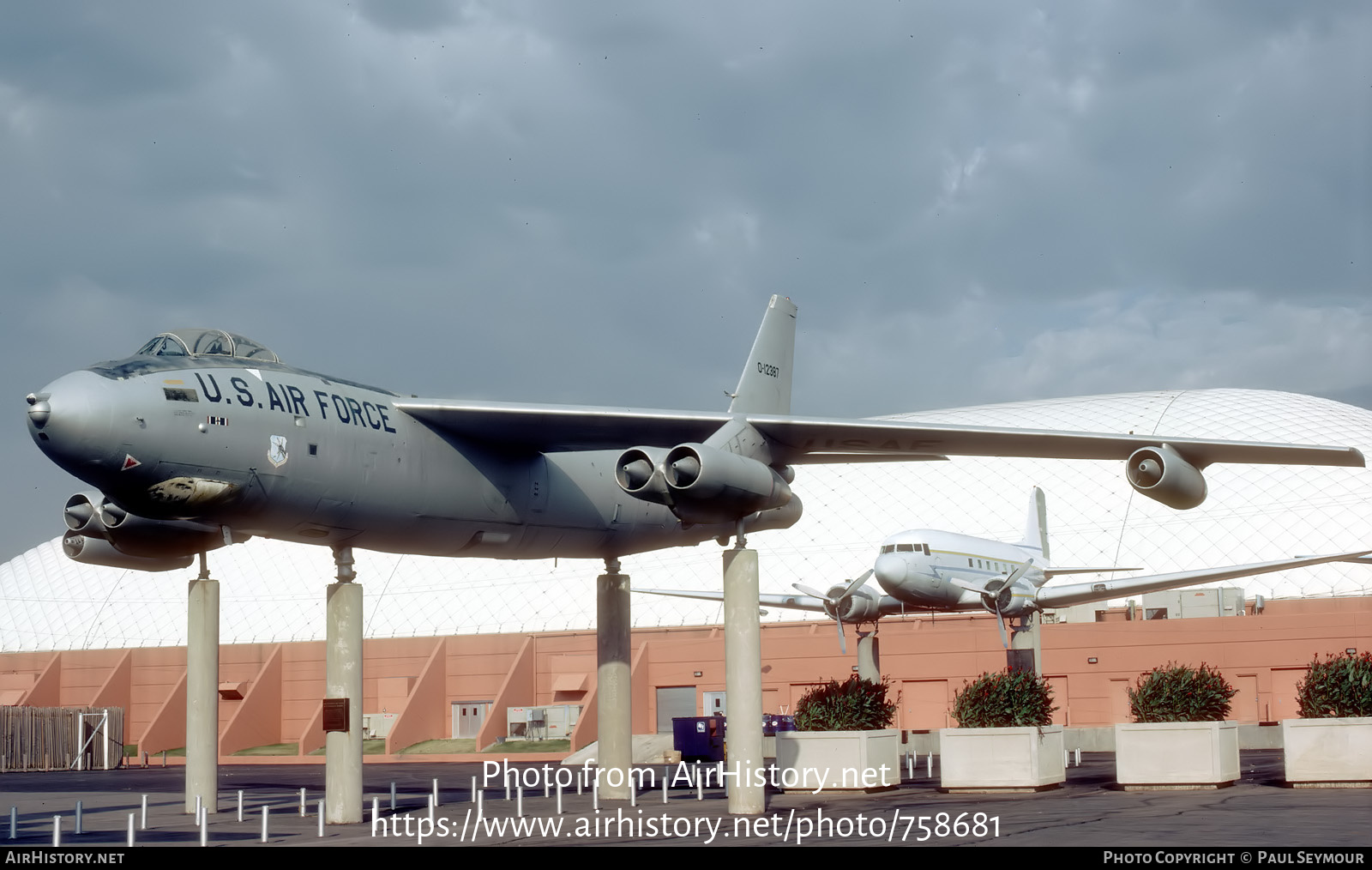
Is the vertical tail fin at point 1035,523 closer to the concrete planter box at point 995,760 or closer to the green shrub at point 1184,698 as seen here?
the green shrub at point 1184,698

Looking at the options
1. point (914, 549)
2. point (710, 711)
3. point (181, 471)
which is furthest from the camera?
point (710, 711)

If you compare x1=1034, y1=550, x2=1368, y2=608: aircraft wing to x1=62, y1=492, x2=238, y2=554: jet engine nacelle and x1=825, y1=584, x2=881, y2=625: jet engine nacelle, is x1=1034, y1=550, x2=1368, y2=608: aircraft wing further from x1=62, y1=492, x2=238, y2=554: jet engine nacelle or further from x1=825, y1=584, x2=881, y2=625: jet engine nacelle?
x1=62, y1=492, x2=238, y2=554: jet engine nacelle

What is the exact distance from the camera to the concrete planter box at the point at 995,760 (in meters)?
24.1

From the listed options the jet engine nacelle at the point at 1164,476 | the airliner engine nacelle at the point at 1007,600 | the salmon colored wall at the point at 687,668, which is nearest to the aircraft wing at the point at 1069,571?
the salmon colored wall at the point at 687,668

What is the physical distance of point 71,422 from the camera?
17.4 metres

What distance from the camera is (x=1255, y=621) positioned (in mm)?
51812

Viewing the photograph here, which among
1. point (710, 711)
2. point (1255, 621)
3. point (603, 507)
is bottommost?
point (710, 711)

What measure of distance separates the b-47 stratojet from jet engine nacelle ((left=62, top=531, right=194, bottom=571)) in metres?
22.6

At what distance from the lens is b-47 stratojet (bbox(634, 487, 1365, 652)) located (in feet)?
145

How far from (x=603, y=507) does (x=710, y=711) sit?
110ft

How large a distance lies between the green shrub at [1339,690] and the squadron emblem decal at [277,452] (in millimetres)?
19300

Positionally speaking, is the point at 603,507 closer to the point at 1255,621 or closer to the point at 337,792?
the point at 337,792

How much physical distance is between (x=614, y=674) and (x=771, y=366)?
7.95 metres
